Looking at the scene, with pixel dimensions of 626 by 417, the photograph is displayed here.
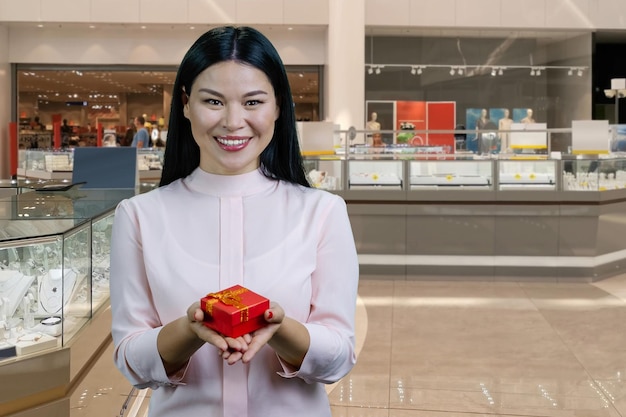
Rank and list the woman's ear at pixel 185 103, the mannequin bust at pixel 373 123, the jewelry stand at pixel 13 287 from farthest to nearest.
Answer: the mannequin bust at pixel 373 123 < the jewelry stand at pixel 13 287 < the woman's ear at pixel 185 103

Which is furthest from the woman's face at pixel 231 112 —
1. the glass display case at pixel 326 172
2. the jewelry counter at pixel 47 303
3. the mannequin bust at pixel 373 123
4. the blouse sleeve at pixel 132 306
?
the mannequin bust at pixel 373 123

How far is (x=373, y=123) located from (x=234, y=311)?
578 inches

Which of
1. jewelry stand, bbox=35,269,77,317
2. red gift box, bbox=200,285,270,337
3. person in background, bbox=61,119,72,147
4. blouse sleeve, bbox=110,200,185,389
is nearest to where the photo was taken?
red gift box, bbox=200,285,270,337

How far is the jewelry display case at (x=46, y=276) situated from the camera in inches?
99.5

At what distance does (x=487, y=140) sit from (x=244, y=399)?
11.0m

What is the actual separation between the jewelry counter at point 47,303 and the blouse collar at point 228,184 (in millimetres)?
1456

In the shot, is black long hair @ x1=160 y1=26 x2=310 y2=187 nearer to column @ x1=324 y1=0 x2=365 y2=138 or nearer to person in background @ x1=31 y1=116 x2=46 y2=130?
column @ x1=324 y1=0 x2=365 y2=138

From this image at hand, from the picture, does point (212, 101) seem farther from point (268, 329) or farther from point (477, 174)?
point (477, 174)

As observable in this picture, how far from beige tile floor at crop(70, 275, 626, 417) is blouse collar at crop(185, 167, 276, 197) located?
165 cm

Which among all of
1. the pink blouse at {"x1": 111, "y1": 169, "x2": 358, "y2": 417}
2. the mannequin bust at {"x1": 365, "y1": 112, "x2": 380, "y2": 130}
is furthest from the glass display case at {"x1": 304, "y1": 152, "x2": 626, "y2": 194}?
the mannequin bust at {"x1": 365, "y1": 112, "x2": 380, "y2": 130}

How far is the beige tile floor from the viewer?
3.77 meters

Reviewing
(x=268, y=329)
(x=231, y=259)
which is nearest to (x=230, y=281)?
(x=231, y=259)

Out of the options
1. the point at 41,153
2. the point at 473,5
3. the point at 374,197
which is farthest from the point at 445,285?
the point at 473,5

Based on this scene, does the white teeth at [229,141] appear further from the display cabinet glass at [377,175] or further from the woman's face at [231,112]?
the display cabinet glass at [377,175]
